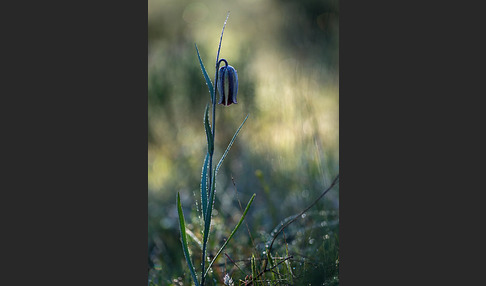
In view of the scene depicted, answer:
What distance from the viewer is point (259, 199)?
3.49 meters

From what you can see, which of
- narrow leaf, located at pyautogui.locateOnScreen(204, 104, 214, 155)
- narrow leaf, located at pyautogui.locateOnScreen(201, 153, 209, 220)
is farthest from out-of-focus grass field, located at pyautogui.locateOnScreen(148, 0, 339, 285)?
narrow leaf, located at pyautogui.locateOnScreen(204, 104, 214, 155)

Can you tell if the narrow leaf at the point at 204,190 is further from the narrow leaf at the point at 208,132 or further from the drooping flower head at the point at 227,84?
the drooping flower head at the point at 227,84

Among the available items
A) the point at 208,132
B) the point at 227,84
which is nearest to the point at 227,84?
the point at 227,84

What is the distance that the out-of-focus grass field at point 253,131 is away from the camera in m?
2.80

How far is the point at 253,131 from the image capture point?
362cm

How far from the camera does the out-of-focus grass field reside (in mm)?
2797

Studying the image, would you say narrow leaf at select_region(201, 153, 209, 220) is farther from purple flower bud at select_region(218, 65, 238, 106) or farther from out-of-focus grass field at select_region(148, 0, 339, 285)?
out-of-focus grass field at select_region(148, 0, 339, 285)

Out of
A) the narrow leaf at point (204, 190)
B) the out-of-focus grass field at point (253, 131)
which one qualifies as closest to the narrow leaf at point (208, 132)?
the narrow leaf at point (204, 190)

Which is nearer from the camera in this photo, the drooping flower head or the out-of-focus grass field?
the drooping flower head

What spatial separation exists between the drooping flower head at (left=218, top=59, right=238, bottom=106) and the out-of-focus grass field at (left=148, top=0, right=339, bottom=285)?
69 centimetres

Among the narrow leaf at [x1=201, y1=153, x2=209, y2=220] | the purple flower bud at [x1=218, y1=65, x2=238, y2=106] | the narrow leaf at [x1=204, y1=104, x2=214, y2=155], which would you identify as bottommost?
the narrow leaf at [x1=201, y1=153, x2=209, y2=220]

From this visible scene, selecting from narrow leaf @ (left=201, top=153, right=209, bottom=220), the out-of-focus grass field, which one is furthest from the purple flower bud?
the out-of-focus grass field

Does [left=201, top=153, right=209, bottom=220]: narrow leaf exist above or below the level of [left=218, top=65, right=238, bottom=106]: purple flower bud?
below

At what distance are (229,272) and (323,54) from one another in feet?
5.08
